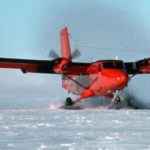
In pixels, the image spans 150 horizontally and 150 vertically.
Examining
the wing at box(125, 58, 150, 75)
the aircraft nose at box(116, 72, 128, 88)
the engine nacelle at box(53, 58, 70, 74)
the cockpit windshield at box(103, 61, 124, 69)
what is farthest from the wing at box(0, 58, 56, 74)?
the wing at box(125, 58, 150, 75)

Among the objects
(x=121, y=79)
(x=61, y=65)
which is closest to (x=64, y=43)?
(x=61, y=65)

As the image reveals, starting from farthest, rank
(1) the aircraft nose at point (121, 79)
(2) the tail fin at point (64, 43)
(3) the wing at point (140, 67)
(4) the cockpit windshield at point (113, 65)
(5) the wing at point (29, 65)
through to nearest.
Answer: (2) the tail fin at point (64, 43), (3) the wing at point (140, 67), (5) the wing at point (29, 65), (4) the cockpit windshield at point (113, 65), (1) the aircraft nose at point (121, 79)

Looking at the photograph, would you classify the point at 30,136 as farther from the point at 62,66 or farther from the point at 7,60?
the point at 7,60

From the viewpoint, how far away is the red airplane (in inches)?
1088

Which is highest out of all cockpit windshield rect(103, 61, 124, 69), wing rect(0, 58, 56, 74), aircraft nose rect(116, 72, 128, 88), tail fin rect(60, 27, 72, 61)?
tail fin rect(60, 27, 72, 61)

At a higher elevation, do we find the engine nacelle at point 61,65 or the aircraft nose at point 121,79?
the engine nacelle at point 61,65

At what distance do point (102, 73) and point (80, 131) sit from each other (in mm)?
15437

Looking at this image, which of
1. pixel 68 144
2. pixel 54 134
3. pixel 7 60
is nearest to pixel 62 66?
pixel 7 60

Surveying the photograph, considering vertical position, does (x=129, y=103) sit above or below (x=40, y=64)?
below

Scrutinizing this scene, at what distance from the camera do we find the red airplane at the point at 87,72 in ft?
90.7

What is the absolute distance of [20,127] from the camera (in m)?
14.0

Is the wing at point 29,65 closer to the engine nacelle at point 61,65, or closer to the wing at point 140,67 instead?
the engine nacelle at point 61,65

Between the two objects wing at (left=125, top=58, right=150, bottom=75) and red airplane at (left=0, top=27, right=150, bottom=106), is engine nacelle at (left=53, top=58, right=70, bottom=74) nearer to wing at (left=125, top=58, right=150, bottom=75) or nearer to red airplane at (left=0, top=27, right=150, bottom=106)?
red airplane at (left=0, top=27, right=150, bottom=106)

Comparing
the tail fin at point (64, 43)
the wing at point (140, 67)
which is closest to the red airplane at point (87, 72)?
the wing at point (140, 67)
